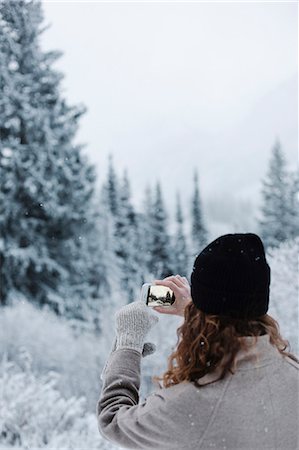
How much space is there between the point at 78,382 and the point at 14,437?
2.46 metres

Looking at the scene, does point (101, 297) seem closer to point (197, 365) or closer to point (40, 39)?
point (40, 39)

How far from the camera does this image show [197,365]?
2.26ft

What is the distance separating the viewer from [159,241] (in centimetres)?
810

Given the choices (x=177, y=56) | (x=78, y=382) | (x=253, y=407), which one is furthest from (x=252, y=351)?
(x=177, y=56)

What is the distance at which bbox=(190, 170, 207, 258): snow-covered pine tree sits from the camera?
755 centimetres

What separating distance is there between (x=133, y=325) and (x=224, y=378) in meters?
0.17

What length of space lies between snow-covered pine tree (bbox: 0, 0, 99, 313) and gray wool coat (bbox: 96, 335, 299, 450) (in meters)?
6.71

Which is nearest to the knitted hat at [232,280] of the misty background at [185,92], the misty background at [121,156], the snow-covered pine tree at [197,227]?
the misty background at [121,156]

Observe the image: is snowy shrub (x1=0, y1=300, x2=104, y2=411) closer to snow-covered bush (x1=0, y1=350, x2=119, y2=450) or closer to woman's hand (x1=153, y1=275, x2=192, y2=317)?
snow-covered bush (x1=0, y1=350, x2=119, y2=450)

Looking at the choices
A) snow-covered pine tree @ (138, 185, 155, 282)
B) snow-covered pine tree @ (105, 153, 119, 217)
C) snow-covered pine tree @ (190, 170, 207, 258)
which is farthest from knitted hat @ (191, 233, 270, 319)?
snow-covered pine tree @ (105, 153, 119, 217)

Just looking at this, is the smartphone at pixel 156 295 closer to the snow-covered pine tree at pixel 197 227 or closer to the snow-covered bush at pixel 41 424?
the snow-covered bush at pixel 41 424

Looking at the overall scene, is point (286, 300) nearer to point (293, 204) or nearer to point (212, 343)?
point (293, 204)

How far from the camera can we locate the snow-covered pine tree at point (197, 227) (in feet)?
24.8

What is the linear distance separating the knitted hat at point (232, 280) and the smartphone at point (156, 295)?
0.40 feet
